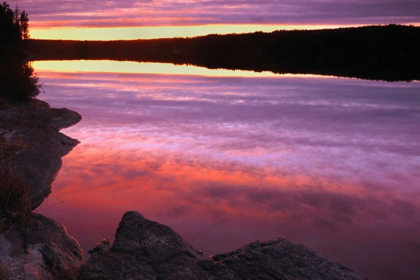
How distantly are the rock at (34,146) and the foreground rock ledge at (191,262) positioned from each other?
2.33 meters

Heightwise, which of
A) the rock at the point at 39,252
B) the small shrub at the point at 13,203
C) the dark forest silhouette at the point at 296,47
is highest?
the dark forest silhouette at the point at 296,47

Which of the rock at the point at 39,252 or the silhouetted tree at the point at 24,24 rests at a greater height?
the silhouetted tree at the point at 24,24

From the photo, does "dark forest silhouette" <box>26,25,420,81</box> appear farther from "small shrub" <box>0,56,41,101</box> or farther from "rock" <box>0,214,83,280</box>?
"rock" <box>0,214,83,280</box>

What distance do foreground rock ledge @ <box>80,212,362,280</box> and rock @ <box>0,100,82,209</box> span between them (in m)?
2.33

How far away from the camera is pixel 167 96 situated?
22578mm

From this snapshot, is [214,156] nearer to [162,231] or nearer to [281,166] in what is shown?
[281,166]

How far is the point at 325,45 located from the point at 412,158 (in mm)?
81900

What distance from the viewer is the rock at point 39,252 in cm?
445

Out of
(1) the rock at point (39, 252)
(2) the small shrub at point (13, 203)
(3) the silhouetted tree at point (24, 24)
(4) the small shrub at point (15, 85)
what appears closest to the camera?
(1) the rock at point (39, 252)

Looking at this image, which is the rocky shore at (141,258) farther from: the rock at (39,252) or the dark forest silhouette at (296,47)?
the dark forest silhouette at (296,47)

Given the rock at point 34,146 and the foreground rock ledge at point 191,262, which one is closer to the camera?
the foreground rock ledge at point 191,262

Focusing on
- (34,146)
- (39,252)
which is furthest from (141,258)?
(34,146)

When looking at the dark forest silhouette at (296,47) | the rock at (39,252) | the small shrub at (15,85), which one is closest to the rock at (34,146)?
the small shrub at (15,85)

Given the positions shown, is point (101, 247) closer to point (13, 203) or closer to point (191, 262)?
point (13, 203)
